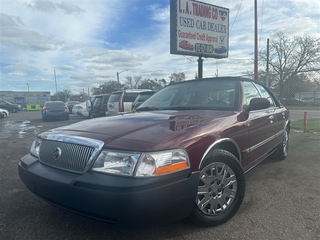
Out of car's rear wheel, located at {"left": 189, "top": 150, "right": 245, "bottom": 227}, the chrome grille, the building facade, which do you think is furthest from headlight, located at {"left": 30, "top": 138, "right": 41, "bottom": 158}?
the building facade

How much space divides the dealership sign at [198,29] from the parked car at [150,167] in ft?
25.6

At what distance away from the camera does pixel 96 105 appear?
45.2 ft

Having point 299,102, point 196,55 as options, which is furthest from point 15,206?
point 299,102

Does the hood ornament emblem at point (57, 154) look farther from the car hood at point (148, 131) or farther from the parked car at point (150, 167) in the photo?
the car hood at point (148, 131)

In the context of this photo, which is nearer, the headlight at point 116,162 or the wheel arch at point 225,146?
the headlight at point 116,162

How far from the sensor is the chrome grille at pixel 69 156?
2.05 meters

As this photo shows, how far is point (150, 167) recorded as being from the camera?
1896mm

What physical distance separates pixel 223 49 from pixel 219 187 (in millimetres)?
10317

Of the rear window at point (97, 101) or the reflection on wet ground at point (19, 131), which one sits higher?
the rear window at point (97, 101)

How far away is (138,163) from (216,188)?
102 centimetres

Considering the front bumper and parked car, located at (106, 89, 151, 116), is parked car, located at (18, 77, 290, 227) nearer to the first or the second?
the front bumper

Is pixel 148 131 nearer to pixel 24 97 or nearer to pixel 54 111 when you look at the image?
pixel 54 111

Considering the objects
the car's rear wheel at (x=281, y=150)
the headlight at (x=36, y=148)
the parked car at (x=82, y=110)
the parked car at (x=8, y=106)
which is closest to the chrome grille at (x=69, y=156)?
the headlight at (x=36, y=148)

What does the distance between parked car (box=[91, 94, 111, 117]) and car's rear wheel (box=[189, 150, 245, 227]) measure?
11128mm
